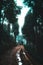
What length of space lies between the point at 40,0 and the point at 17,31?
65.3m

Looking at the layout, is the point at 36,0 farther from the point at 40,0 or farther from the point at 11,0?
the point at 11,0

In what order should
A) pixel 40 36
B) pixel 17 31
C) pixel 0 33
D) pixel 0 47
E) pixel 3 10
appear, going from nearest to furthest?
pixel 40 36 → pixel 3 10 → pixel 0 33 → pixel 0 47 → pixel 17 31

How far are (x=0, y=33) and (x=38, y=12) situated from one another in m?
10.8

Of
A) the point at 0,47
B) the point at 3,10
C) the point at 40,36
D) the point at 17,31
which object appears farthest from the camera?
the point at 17,31

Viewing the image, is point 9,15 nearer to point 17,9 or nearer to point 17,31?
point 17,9

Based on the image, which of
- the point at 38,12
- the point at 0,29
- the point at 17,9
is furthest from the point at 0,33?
the point at 38,12

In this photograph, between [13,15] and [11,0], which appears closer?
[11,0]

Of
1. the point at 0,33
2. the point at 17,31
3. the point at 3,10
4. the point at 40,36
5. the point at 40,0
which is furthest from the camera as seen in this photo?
the point at 17,31

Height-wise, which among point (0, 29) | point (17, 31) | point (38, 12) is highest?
point (38, 12)

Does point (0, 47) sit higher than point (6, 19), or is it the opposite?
point (6, 19)

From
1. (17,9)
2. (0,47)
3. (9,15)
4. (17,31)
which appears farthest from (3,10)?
(17,31)

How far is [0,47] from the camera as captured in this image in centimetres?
4169

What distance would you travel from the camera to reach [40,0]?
2712cm

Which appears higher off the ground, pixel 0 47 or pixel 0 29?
pixel 0 29
